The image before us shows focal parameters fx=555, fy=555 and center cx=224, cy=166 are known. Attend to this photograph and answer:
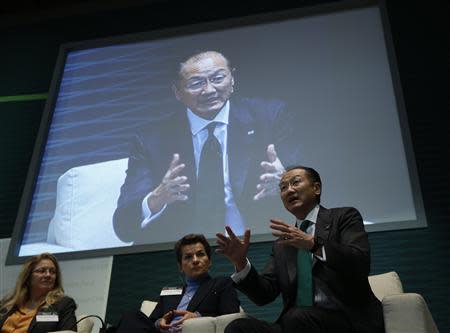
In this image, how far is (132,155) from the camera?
432 centimetres

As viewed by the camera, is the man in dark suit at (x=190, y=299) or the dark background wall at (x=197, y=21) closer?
the man in dark suit at (x=190, y=299)

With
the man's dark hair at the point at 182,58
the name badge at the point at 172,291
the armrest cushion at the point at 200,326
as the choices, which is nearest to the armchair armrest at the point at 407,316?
the armrest cushion at the point at 200,326

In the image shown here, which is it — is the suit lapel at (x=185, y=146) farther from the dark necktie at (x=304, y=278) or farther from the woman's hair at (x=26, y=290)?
the dark necktie at (x=304, y=278)

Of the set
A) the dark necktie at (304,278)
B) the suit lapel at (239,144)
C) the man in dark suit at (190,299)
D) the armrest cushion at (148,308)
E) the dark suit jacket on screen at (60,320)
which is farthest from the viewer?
the suit lapel at (239,144)

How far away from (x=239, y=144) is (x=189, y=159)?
1.29 ft

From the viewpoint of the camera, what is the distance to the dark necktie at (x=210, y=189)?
3914 mm

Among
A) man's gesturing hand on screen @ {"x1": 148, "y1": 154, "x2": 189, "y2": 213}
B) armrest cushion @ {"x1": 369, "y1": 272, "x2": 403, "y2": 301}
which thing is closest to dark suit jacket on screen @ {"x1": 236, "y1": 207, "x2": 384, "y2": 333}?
armrest cushion @ {"x1": 369, "y1": 272, "x2": 403, "y2": 301}

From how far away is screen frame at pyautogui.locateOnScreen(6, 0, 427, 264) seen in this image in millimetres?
3738

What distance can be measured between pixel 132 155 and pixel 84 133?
0.55m

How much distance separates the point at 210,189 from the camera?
13.1 ft

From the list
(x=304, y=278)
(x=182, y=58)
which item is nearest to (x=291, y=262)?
(x=304, y=278)

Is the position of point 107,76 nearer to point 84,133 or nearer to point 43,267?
point 84,133

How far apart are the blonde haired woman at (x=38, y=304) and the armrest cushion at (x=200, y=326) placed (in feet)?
3.27

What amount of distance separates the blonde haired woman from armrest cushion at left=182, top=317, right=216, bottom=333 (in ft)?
3.27
